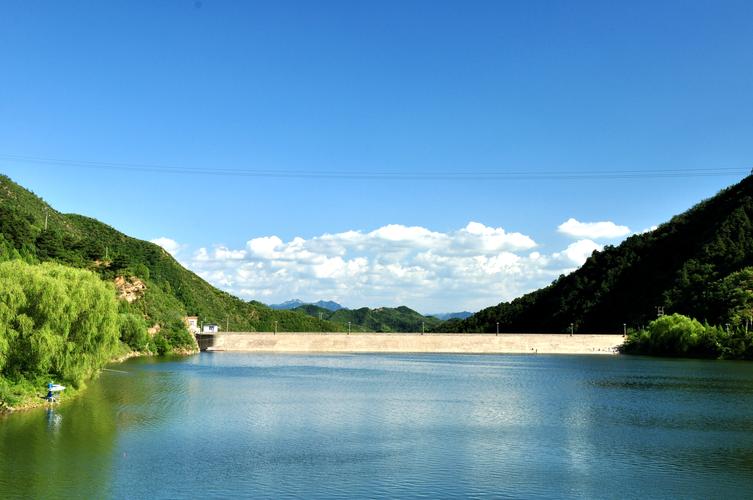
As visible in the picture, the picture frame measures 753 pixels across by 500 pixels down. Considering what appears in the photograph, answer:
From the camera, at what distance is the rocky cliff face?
105250 millimetres

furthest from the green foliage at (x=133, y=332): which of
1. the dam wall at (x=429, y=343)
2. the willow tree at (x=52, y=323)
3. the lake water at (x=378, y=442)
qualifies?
the willow tree at (x=52, y=323)

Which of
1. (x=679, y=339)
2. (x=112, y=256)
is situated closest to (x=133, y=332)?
(x=112, y=256)

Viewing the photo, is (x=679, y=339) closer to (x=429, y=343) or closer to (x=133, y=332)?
(x=429, y=343)

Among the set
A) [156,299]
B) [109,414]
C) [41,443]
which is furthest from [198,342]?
[41,443]

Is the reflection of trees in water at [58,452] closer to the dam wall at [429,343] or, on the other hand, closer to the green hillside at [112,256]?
the green hillside at [112,256]

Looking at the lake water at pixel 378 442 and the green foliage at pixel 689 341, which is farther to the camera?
the green foliage at pixel 689 341

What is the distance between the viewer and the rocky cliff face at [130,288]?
10525 cm

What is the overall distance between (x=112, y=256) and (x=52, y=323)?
84129mm

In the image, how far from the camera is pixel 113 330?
4153 cm

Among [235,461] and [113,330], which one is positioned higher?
[113,330]

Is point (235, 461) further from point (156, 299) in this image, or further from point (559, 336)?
point (559, 336)

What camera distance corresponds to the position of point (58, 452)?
27.5 meters

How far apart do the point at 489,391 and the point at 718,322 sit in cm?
8170

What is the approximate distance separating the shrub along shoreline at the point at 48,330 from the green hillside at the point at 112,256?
32.1m
